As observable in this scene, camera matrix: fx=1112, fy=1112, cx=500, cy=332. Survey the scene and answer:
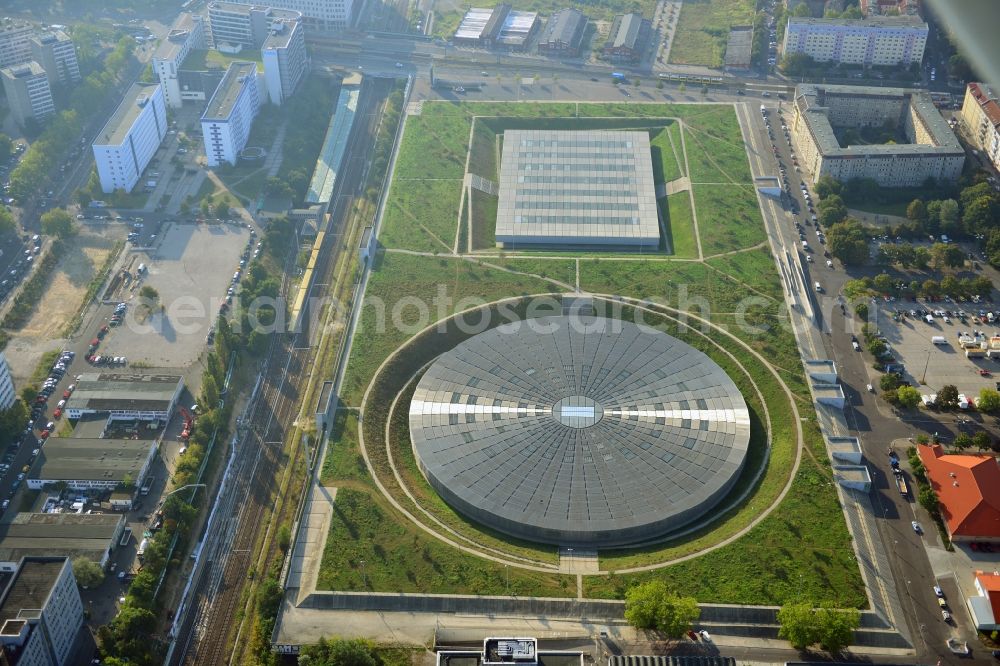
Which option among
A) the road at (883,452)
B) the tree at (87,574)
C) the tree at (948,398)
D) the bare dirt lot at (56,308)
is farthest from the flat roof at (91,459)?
the tree at (948,398)

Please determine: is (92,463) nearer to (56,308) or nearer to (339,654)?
(56,308)

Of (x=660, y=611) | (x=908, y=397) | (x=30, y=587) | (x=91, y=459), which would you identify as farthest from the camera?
(x=908, y=397)

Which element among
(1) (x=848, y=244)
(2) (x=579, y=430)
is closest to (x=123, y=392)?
(2) (x=579, y=430)

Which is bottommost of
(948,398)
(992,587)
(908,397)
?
(992,587)

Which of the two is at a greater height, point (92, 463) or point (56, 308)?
point (56, 308)

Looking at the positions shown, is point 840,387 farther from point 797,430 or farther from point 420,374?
point 420,374

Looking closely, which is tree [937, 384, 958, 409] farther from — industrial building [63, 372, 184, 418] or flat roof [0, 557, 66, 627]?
flat roof [0, 557, 66, 627]

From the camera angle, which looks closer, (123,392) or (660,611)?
(660,611)
